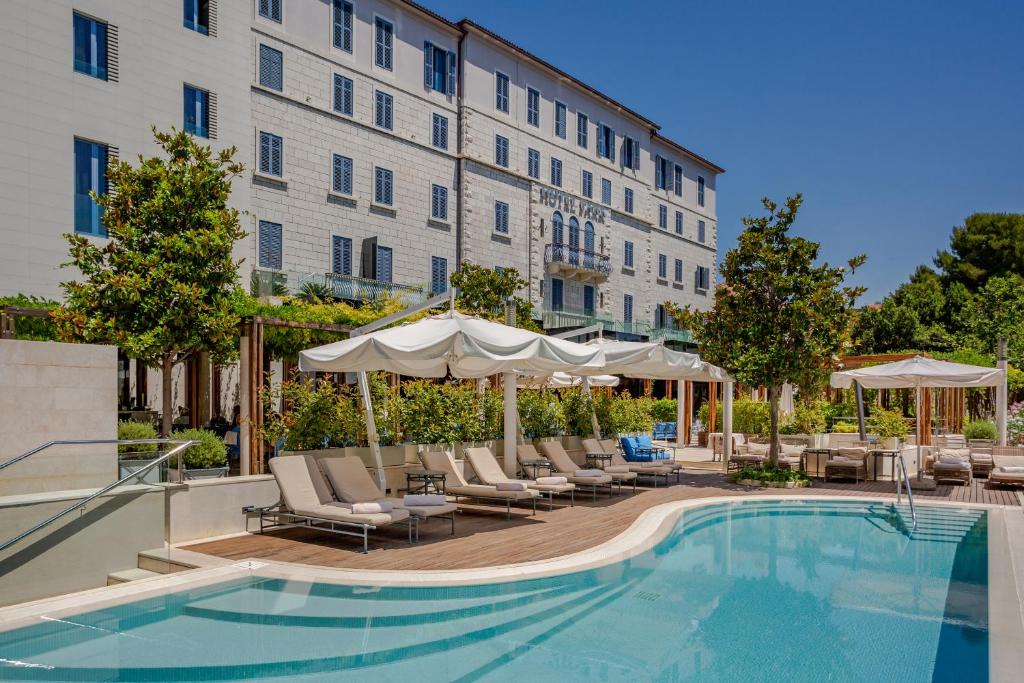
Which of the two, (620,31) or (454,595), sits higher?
(620,31)

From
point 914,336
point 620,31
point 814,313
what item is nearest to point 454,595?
point 814,313

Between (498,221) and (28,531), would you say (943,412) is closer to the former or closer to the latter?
(498,221)

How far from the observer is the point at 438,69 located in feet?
89.7

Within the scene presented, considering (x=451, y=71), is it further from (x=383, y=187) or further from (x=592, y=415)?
(x=592, y=415)

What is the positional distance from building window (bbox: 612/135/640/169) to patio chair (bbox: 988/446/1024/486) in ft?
77.9

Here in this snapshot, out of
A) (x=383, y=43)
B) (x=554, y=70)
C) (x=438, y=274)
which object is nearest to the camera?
(x=383, y=43)

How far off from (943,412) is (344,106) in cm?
2009

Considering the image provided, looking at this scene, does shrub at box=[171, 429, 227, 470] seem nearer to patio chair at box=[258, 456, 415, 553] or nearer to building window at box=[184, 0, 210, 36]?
patio chair at box=[258, 456, 415, 553]

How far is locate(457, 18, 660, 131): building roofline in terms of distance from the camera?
27.6 m

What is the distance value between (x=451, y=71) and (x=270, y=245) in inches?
395

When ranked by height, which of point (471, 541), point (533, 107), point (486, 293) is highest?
point (533, 107)

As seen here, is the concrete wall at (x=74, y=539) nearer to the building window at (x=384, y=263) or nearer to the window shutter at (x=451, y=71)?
the building window at (x=384, y=263)

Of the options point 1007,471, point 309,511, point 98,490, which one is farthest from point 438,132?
point 98,490

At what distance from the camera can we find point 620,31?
22.1 m
